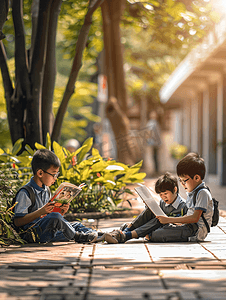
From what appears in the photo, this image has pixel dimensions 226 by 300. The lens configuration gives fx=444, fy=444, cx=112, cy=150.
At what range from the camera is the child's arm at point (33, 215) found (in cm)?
467

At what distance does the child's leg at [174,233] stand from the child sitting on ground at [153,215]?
0.10m

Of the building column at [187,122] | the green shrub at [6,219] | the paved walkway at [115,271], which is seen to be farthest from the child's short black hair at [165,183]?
the building column at [187,122]

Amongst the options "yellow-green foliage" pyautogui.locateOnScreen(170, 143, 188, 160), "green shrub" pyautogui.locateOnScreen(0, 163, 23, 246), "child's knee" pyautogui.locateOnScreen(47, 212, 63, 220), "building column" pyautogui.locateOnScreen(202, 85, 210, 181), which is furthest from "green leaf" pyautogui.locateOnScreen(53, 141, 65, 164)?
"yellow-green foliage" pyautogui.locateOnScreen(170, 143, 188, 160)

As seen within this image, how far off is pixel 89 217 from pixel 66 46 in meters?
6.40

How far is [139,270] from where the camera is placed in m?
3.64

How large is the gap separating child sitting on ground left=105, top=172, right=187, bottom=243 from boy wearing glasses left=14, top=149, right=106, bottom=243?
0.30 metres

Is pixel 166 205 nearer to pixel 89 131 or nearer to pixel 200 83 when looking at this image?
pixel 200 83

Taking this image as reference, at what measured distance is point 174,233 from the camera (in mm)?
4941

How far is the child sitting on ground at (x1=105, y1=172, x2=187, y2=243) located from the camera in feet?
16.3

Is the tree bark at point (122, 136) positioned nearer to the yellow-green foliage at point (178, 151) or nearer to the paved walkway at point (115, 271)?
the paved walkway at point (115, 271)

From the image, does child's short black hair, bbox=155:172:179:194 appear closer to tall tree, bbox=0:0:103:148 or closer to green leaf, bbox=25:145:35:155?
green leaf, bbox=25:145:35:155

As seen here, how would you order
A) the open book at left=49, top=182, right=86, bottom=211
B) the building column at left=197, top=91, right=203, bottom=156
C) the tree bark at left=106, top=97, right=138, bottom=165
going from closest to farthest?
the open book at left=49, top=182, right=86, bottom=211, the tree bark at left=106, top=97, right=138, bottom=165, the building column at left=197, top=91, right=203, bottom=156

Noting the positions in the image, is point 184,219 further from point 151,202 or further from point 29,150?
point 29,150

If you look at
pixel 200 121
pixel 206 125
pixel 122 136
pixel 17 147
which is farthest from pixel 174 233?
pixel 200 121
